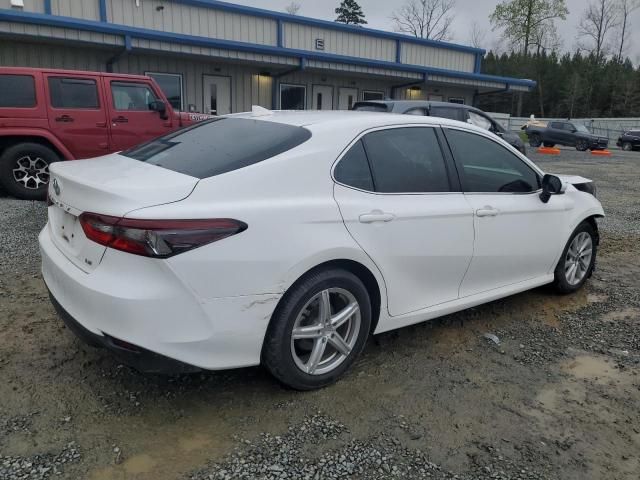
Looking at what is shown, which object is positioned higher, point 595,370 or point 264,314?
point 264,314

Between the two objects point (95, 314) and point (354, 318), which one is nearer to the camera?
point (95, 314)

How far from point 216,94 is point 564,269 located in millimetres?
13907

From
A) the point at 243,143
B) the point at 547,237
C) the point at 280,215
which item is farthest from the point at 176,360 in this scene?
the point at 547,237

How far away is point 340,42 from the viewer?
20.0m

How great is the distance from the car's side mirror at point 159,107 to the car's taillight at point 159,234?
22.2ft

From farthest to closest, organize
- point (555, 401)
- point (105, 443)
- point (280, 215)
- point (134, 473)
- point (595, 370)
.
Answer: point (595, 370) < point (555, 401) < point (280, 215) < point (105, 443) < point (134, 473)

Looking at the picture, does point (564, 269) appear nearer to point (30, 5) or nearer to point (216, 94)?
point (216, 94)

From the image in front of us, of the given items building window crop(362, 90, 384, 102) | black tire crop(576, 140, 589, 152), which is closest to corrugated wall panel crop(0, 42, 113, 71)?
building window crop(362, 90, 384, 102)

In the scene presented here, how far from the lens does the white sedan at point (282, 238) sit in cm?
249

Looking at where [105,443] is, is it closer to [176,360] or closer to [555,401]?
A: [176,360]

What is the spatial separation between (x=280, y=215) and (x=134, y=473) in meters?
1.35

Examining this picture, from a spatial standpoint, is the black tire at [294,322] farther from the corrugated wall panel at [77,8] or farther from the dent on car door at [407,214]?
the corrugated wall panel at [77,8]

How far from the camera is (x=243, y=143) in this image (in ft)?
10.3

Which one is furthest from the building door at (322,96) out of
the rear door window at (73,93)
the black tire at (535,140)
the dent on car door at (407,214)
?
the dent on car door at (407,214)
